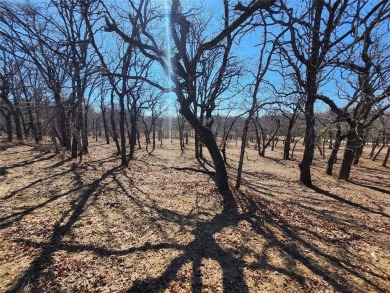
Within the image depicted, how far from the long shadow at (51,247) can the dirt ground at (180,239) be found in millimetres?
19

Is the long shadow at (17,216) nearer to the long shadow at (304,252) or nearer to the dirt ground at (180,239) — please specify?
the dirt ground at (180,239)

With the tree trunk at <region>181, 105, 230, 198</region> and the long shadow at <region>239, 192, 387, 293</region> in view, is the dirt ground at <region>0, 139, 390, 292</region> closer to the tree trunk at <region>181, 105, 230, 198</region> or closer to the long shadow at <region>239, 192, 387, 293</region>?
the long shadow at <region>239, 192, 387, 293</region>

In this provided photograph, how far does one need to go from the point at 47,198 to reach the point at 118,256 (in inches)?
163

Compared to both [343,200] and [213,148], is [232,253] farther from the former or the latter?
[343,200]

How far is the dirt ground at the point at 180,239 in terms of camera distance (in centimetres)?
413

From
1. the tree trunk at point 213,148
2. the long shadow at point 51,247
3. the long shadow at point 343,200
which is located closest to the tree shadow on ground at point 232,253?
the long shadow at point 51,247

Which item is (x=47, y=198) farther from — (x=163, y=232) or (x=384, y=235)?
(x=384, y=235)

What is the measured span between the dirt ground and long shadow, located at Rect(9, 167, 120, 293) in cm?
2

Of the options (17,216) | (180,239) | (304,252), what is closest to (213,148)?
(180,239)

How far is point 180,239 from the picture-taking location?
5.52 m

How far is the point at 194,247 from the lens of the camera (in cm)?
520

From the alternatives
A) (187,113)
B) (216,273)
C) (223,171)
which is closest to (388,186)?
(223,171)

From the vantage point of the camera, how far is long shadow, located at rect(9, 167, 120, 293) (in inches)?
149

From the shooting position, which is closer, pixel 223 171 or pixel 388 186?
pixel 223 171
